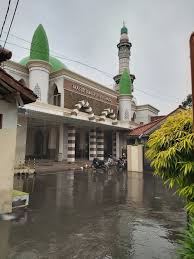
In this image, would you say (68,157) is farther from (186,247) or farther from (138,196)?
(186,247)

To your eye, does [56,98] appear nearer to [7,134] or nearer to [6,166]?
[7,134]

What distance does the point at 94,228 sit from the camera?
5.16 m

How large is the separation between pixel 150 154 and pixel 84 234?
2.30 meters

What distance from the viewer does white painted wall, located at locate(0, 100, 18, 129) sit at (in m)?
5.91

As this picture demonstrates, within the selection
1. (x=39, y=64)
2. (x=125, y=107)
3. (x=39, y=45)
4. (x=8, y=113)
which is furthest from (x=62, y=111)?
(x=8, y=113)

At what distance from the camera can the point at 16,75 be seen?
1867 centimetres

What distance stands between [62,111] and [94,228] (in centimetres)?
1364

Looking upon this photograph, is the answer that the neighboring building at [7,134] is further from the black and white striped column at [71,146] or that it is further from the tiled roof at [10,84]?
the black and white striped column at [71,146]

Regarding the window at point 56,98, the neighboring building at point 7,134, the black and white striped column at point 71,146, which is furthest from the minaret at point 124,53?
the neighboring building at point 7,134

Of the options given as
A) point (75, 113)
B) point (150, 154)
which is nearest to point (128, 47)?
point (75, 113)

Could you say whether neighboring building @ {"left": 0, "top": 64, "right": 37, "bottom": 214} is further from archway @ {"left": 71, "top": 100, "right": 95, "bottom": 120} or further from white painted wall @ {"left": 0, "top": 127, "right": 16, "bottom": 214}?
archway @ {"left": 71, "top": 100, "right": 95, "bottom": 120}

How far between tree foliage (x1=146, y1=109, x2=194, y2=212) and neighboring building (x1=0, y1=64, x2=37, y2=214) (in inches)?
147

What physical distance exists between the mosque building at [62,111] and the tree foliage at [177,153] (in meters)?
11.6

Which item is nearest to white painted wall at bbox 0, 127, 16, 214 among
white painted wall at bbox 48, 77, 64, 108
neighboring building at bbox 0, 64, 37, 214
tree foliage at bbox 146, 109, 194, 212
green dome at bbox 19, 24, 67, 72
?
neighboring building at bbox 0, 64, 37, 214
